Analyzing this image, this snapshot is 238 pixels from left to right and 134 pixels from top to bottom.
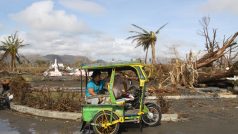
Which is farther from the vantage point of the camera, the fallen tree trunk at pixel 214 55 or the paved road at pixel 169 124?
the fallen tree trunk at pixel 214 55

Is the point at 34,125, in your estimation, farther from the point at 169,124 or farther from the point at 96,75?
the point at 169,124

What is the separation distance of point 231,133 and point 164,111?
294cm

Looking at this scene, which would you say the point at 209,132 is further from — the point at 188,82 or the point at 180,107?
the point at 188,82

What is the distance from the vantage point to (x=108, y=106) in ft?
32.9

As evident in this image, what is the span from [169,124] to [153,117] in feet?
2.23

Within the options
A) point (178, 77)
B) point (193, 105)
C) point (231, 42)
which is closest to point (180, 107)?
point (193, 105)

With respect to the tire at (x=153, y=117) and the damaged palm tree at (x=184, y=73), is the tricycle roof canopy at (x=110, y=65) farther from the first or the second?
the damaged palm tree at (x=184, y=73)

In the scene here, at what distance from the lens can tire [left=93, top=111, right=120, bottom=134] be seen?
9.88 meters

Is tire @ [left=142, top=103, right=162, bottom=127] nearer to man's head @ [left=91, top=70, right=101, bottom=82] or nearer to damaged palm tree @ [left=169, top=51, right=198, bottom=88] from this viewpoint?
man's head @ [left=91, top=70, right=101, bottom=82]

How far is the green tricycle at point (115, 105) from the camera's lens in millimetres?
9930

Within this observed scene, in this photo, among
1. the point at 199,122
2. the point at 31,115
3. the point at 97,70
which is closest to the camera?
the point at 97,70

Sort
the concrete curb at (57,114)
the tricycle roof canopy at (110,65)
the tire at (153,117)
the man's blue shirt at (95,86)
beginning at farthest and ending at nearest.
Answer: the concrete curb at (57,114)
the tire at (153,117)
the man's blue shirt at (95,86)
the tricycle roof canopy at (110,65)

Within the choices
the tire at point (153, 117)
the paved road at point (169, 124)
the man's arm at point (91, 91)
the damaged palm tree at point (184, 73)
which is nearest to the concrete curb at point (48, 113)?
the paved road at point (169, 124)

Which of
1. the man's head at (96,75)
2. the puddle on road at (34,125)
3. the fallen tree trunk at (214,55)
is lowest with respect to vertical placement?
the puddle on road at (34,125)
